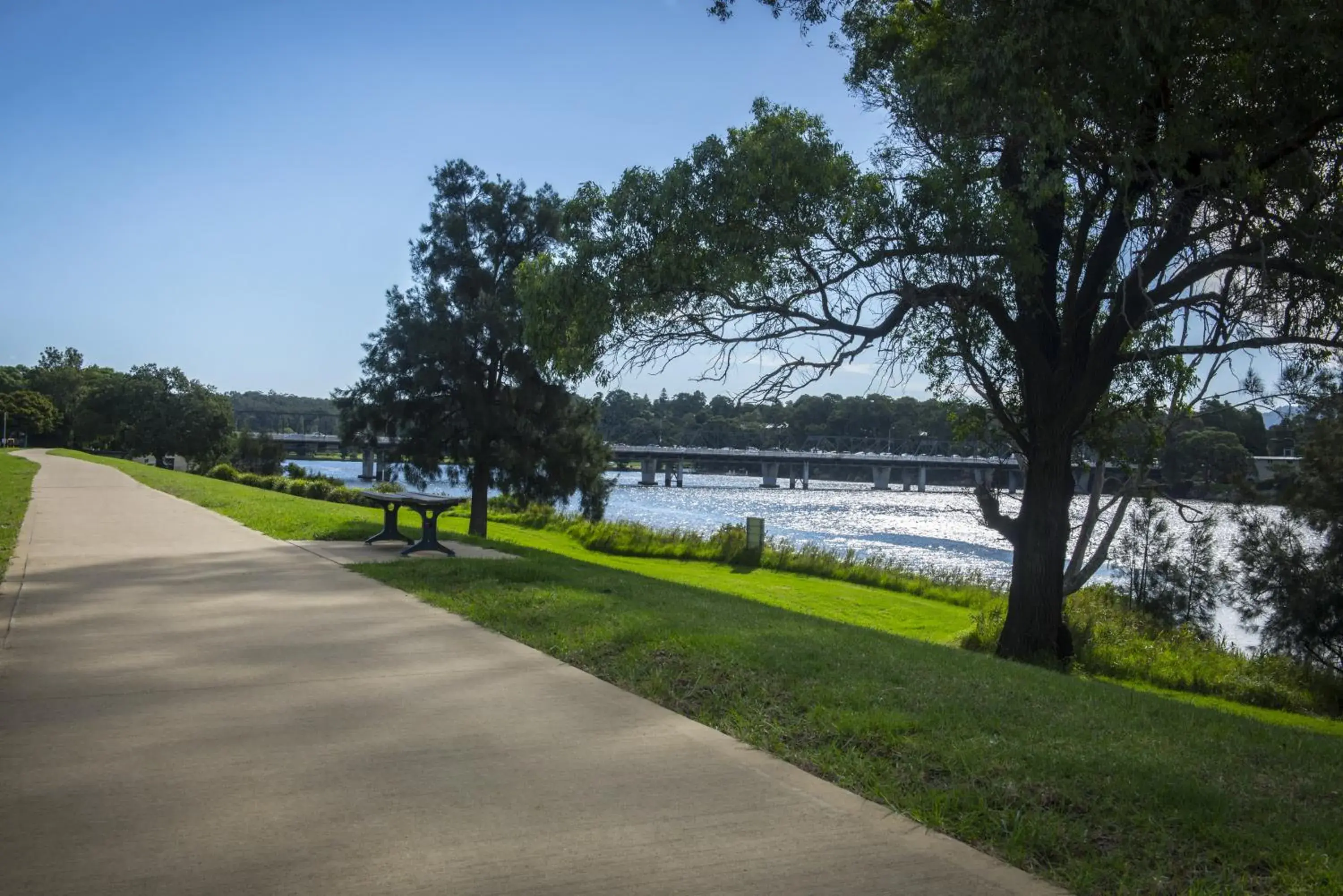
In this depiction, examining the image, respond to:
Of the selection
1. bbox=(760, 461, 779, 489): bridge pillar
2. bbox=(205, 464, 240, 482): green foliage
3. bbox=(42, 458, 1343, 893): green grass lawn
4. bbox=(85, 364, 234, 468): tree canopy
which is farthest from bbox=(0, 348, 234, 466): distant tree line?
bbox=(42, 458, 1343, 893): green grass lawn

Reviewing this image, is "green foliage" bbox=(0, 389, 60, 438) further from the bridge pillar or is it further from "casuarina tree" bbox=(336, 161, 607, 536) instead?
"casuarina tree" bbox=(336, 161, 607, 536)

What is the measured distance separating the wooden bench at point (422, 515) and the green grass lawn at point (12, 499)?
4352 millimetres

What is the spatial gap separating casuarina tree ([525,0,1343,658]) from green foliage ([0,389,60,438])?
A: 341 ft

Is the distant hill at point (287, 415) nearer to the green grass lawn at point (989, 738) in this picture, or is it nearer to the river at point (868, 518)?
the river at point (868, 518)

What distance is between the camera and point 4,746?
18.3 ft

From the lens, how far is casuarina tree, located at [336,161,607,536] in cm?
3133

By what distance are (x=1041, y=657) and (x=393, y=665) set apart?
9.53 metres

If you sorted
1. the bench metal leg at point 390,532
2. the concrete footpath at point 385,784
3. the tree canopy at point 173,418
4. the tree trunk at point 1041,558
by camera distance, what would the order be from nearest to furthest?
the concrete footpath at point 385,784 → the tree trunk at point 1041,558 → the bench metal leg at point 390,532 → the tree canopy at point 173,418

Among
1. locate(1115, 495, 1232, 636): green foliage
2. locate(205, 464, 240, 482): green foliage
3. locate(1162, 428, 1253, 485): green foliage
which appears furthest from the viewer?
locate(205, 464, 240, 482): green foliage

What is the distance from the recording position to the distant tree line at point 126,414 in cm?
6838

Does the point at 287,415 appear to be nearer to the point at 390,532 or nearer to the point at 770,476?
the point at 770,476

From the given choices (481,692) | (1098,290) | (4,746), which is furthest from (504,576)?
(1098,290)

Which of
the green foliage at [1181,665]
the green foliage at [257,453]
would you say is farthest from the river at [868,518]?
the green foliage at [257,453]

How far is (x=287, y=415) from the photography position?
454 feet
